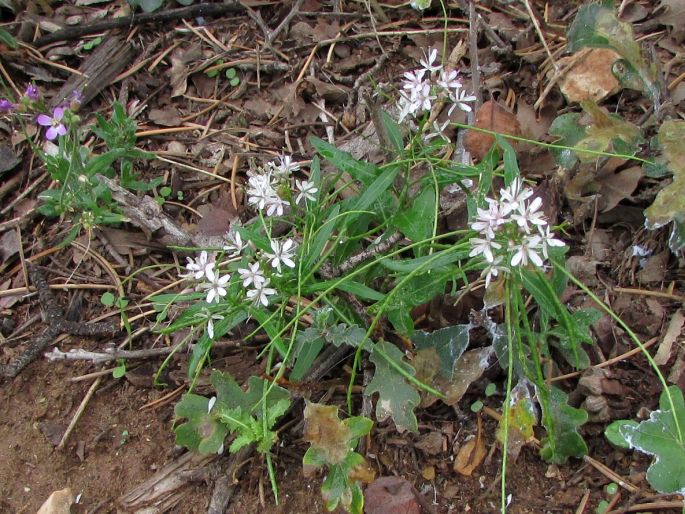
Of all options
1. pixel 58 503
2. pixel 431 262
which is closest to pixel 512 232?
pixel 431 262

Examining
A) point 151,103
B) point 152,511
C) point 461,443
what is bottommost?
point 152,511

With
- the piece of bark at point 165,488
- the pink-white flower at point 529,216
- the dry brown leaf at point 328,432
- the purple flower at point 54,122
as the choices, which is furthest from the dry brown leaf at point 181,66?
the pink-white flower at point 529,216

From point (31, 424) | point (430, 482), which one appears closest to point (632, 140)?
point (430, 482)

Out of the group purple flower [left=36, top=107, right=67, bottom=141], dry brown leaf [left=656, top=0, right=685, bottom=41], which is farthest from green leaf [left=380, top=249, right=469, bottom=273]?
dry brown leaf [left=656, top=0, right=685, bottom=41]

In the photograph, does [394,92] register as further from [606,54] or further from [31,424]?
[31,424]

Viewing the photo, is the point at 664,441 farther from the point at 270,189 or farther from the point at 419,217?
the point at 270,189
